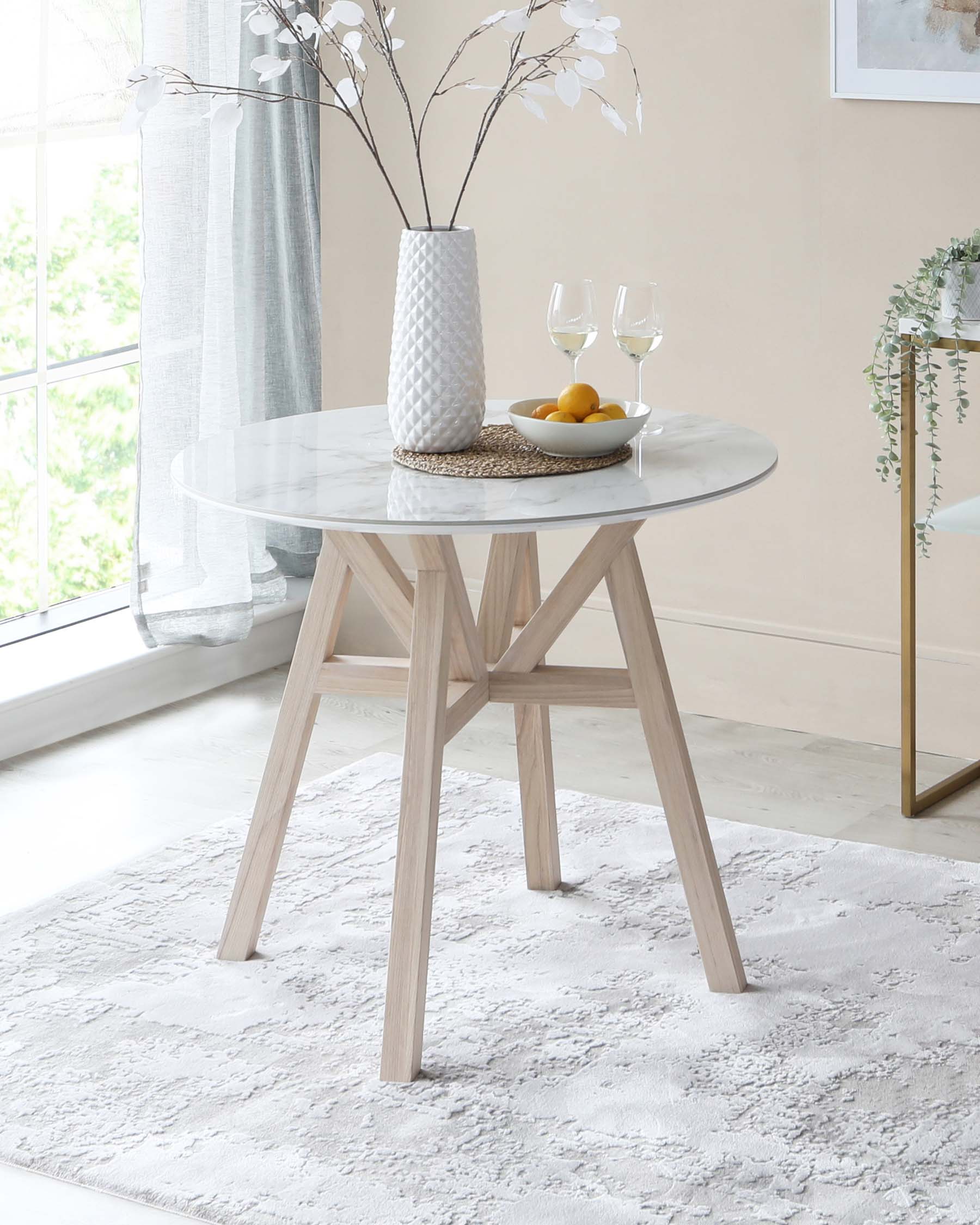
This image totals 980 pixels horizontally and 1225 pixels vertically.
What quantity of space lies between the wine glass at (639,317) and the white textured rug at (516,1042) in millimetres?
947

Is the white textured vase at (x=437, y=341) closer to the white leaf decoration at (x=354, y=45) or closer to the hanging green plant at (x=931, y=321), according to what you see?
the white leaf decoration at (x=354, y=45)

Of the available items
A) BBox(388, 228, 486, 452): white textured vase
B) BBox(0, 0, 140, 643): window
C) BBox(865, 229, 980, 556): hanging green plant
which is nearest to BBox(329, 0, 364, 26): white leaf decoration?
BBox(388, 228, 486, 452): white textured vase

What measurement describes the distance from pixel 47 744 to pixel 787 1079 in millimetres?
2001

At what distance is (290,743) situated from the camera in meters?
2.49

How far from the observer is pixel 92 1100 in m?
2.19

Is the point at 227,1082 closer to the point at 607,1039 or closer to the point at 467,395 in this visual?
the point at 607,1039

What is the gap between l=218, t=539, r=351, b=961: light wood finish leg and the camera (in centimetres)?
246

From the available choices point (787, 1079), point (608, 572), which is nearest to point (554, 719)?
point (608, 572)

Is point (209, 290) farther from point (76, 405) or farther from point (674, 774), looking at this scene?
point (674, 774)

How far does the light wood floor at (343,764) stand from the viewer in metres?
3.11

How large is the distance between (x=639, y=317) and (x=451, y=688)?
1.99 feet

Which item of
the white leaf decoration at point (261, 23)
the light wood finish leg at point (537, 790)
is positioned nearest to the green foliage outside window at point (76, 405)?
the white leaf decoration at point (261, 23)

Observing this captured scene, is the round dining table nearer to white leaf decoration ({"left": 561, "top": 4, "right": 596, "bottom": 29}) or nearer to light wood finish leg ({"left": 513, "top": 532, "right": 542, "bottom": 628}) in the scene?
light wood finish leg ({"left": 513, "top": 532, "right": 542, "bottom": 628})

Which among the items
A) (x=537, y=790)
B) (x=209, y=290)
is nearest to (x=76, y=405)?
(x=209, y=290)
